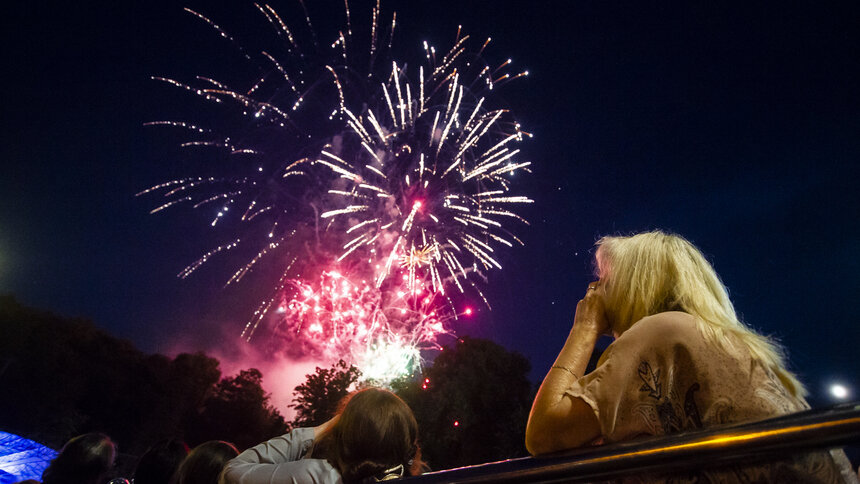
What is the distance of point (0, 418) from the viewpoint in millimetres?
29219

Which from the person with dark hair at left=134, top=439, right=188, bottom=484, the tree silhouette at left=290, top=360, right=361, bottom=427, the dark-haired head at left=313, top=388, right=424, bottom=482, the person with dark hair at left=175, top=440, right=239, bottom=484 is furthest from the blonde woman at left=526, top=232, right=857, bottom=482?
the tree silhouette at left=290, top=360, right=361, bottom=427

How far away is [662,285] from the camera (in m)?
1.92

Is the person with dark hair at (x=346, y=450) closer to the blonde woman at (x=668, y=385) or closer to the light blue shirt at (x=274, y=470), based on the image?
the light blue shirt at (x=274, y=470)

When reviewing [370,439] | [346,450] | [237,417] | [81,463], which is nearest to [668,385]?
[370,439]

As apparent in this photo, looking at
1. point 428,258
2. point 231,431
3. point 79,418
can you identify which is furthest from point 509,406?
point 79,418

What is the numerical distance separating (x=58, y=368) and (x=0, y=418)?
4.39 meters

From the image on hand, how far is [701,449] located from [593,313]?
3.39 feet

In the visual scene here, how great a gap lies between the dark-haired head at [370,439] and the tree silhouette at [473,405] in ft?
98.5

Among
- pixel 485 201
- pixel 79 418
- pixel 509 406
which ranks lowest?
pixel 509 406

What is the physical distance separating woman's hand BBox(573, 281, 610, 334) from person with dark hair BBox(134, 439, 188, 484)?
4.10 metres

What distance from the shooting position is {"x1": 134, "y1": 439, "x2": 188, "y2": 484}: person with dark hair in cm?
423

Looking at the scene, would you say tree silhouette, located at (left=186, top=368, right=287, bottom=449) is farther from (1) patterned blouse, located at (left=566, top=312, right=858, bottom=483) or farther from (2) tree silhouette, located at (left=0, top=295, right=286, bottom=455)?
(1) patterned blouse, located at (left=566, top=312, right=858, bottom=483)

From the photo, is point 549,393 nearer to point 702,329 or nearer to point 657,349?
point 657,349

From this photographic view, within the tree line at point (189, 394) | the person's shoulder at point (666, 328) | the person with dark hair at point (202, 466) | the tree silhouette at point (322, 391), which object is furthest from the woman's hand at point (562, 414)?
the tree silhouette at point (322, 391)
